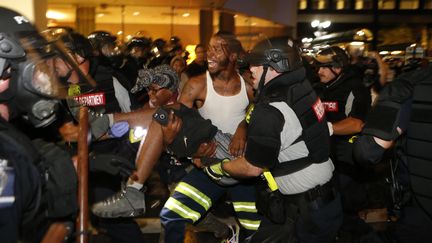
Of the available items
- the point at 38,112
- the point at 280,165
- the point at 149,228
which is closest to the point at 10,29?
the point at 38,112

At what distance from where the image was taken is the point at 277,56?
138 inches

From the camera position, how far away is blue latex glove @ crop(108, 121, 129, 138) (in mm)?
3941

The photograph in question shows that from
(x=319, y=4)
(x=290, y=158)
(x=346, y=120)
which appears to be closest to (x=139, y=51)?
(x=346, y=120)

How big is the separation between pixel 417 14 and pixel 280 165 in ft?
131

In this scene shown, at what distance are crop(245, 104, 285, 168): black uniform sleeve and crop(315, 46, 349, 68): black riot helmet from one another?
2724 mm

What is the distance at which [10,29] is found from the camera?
2.41 m

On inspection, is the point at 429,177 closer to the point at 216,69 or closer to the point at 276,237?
the point at 276,237

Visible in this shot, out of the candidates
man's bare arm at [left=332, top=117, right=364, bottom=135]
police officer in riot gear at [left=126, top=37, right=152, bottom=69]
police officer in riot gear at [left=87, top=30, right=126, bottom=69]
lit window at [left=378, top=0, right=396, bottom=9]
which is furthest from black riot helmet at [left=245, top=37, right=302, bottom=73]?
lit window at [left=378, top=0, right=396, bottom=9]

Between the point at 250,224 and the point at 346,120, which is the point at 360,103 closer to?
the point at 346,120

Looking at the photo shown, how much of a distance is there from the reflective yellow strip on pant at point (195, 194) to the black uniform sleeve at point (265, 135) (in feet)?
3.67

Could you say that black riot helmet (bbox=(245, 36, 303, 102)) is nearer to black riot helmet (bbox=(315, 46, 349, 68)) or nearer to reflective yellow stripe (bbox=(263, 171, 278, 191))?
reflective yellow stripe (bbox=(263, 171, 278, 191))

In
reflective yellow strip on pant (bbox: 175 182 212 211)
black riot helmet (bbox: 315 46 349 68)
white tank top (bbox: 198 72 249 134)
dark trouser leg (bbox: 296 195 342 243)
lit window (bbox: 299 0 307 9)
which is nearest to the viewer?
dark trouser leg (bbox: 296 195 342 243)

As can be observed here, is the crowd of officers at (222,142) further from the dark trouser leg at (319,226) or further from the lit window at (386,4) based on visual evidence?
the lit window at (386,4)

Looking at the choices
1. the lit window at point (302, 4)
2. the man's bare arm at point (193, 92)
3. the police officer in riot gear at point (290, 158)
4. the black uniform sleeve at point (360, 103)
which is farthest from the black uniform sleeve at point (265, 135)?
the lit window at point (302, 4)
